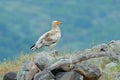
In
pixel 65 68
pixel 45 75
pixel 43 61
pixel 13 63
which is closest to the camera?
pixel 45 75

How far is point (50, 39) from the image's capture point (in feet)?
60.6

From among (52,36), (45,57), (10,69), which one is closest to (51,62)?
(45,57)

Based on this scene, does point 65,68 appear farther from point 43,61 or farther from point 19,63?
point 19,63

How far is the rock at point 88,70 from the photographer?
1420 centimetres

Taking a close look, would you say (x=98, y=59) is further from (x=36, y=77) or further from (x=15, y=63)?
(x=15, y=63)

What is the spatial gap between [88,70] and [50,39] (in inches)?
175

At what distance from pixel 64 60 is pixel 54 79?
0.54m

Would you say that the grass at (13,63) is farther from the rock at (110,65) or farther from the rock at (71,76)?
the rock at (71,76)

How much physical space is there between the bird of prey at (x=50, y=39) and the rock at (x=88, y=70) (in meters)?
4.14

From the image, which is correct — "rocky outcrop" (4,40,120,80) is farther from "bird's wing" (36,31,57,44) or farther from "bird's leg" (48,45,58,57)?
"bird's wing" (36,31,57,44)

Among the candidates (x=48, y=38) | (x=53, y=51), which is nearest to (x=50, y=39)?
(x=48, y=38)

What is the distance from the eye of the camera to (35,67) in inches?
599

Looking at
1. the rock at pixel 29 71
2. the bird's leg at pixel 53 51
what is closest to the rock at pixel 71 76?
the rock at pixel 29 71

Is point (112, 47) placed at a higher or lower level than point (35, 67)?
higher
